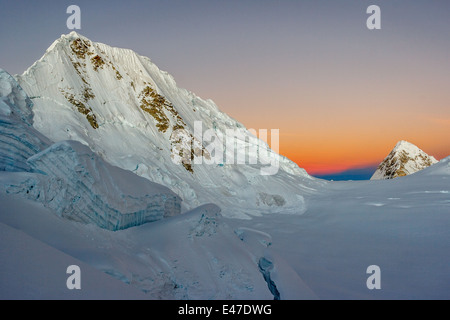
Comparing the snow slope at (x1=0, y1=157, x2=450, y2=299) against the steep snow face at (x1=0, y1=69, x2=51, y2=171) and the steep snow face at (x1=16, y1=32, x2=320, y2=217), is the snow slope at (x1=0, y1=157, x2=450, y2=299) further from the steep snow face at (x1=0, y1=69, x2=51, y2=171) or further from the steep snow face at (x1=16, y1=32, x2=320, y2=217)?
the steep snow face at (x1=16, y1=32, x2=320, y2=217)

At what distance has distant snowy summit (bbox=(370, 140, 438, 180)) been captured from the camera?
8356 cm

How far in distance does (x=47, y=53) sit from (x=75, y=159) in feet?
68.1

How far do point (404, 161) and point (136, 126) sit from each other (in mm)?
84331

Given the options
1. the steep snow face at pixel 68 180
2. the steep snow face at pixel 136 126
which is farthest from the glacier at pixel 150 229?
the steep snow face at pixel 136 126

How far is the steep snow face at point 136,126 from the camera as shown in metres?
21.0

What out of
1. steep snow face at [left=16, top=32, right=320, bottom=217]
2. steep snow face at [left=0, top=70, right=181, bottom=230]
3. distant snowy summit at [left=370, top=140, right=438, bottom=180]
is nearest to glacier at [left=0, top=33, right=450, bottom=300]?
steep snow face at [left=0, top=70, right=181, bottom=230]

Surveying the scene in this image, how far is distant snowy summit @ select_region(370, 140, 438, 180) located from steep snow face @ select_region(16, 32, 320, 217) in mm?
62163

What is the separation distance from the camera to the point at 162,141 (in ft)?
86.7

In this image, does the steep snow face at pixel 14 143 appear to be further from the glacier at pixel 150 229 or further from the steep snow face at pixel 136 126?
the steep snow face at pixel 136 126

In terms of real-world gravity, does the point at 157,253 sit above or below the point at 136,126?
below

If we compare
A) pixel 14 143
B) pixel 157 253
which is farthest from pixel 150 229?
pixel 14 143

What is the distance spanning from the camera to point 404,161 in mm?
86562

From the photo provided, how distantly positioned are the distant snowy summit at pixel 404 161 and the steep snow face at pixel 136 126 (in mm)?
62163

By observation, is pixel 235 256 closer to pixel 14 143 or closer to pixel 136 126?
pixel 14 143
